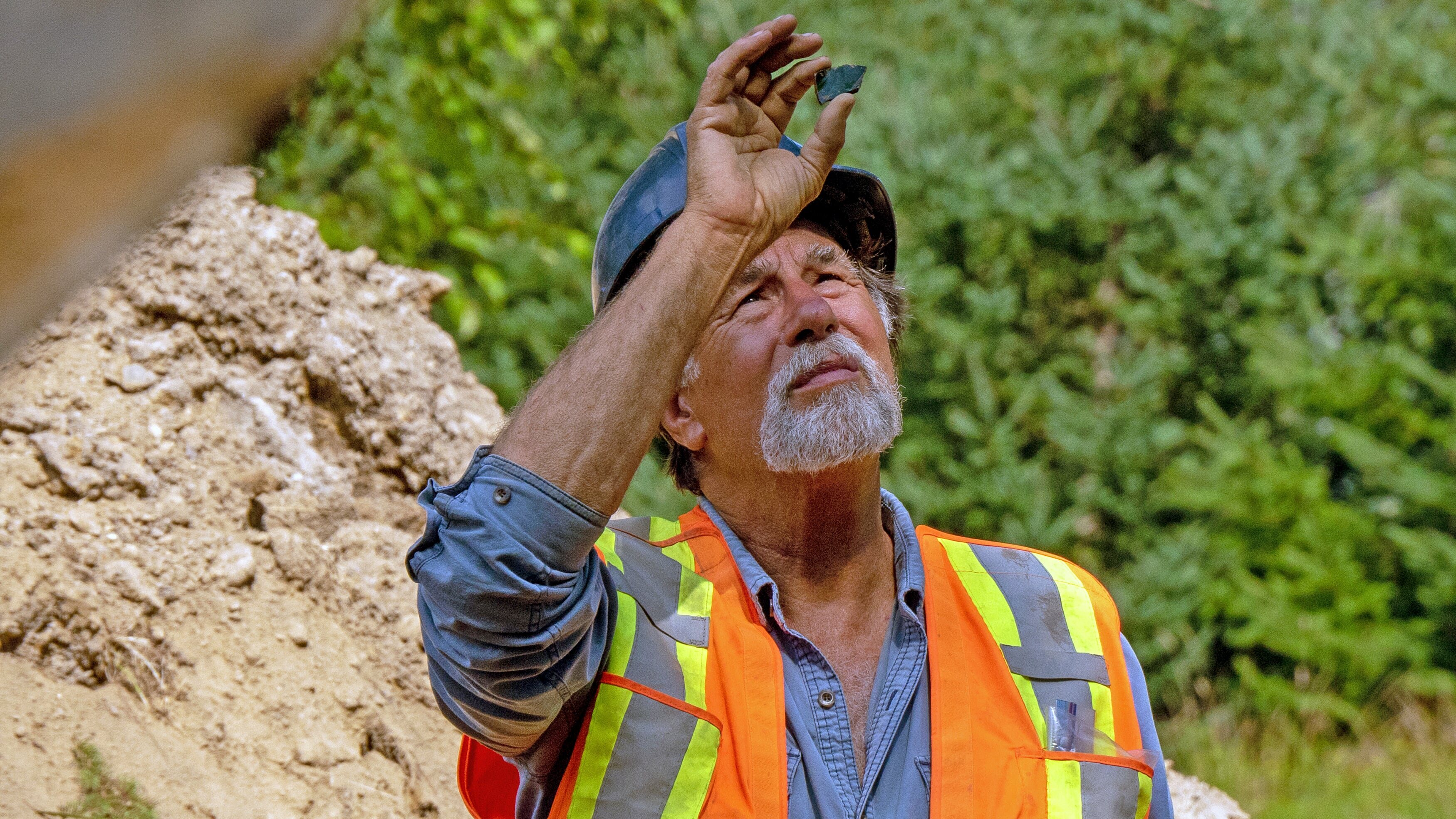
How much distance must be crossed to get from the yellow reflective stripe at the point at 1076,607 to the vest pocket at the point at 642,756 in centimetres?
84

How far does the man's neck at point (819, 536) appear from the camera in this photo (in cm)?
262

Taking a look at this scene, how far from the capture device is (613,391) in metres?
1.77

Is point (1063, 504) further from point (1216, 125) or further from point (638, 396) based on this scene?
point (638, 396)

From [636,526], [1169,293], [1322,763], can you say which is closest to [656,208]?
[636,526]

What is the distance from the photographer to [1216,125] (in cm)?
632

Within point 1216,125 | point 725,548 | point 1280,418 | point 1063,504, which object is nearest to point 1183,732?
point 1063,504

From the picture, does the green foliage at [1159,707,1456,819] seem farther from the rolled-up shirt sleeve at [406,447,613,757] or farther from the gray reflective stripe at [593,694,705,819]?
the rolled-up shirt sleeve at [406,447,613,757]

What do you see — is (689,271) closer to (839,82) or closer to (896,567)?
(839,82)

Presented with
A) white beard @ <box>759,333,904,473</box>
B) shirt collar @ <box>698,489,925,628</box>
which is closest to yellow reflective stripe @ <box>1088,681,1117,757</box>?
shirt collar @ <box>698,489,925,628</box>

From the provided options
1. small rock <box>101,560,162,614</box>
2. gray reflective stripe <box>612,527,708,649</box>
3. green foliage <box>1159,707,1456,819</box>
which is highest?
gray reflective stripe <box>612,527,708,649</box>

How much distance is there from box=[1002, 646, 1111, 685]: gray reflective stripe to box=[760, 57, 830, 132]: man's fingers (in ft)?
3.67

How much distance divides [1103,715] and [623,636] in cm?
97

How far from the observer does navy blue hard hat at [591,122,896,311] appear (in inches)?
102

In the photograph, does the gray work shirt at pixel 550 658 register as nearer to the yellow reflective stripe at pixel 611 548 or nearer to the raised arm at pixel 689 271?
the raised arm at pixel 689 271
